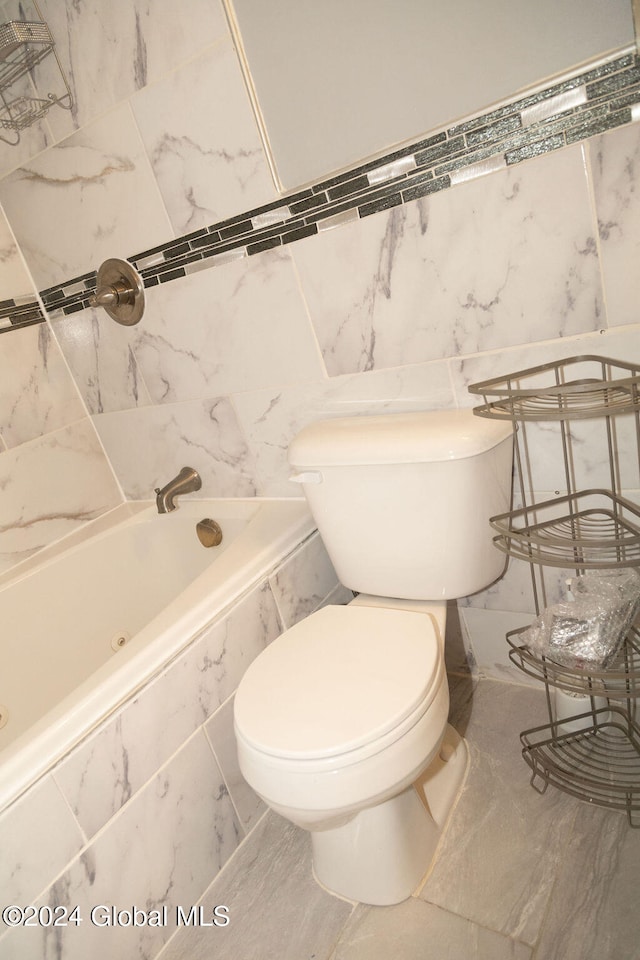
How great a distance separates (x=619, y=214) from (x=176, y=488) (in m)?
1.31

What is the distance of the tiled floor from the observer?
95 centimetres

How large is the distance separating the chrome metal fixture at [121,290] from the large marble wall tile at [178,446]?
28 cm

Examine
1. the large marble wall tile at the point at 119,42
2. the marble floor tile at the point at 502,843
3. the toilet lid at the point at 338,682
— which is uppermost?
the large marble wall tile at the point at 119,42

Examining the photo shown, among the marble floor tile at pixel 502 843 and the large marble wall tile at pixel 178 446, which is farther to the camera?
the large marble wall tile at pixel 178 446

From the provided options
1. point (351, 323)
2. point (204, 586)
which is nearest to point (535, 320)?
point (351, 323)

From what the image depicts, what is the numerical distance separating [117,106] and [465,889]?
189 cm

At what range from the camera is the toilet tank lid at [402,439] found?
1073 millimetres

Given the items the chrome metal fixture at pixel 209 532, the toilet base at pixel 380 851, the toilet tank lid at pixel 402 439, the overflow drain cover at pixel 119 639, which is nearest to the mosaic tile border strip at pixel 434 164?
the toilet tank lid at pixel 402 439

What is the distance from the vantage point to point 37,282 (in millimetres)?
1824

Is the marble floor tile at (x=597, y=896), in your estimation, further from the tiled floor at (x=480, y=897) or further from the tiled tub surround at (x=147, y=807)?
the tiled tub surround at (x=147, y=807)

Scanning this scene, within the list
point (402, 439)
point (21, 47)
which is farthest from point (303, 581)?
point (21, 47)

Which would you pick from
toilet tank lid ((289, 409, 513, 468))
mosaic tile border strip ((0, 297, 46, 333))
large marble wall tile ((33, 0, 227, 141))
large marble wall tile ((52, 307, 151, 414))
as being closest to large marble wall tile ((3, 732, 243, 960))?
toilet tank lid ((289, 409, 513, 468))

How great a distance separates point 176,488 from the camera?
1.74 metres

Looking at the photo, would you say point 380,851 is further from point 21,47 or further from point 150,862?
point 21,47
